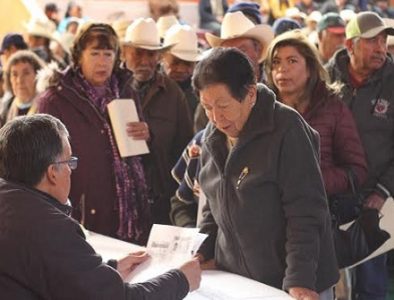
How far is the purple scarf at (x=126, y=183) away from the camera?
431 centimetres

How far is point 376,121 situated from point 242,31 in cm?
98

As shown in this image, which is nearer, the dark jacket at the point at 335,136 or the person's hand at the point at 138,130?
the dark jacket at the point at 335,136

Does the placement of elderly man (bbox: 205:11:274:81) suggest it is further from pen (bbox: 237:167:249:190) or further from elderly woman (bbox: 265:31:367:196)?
pen (bbox: 237:167:249:190)

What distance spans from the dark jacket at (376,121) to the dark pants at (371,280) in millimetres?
612

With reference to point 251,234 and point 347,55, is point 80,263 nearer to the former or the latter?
point 251,234

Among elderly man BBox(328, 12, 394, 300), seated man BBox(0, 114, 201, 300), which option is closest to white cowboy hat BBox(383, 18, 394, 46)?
elderly man BBox(328, 12, 394, 300)

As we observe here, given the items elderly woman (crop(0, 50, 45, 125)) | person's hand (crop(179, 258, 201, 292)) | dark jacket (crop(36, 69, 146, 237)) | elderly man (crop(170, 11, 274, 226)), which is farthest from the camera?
elderly woman (crop(0, 50, 45, 125))

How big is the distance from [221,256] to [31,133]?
3.57 feet

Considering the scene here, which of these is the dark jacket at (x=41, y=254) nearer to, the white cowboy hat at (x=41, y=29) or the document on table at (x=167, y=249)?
the document on table at (x=167, y=249)

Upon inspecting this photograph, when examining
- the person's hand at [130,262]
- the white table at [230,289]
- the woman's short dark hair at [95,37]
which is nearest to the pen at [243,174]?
the white table at [230,289]

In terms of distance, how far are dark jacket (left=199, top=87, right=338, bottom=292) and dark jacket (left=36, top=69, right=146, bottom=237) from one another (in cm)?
130

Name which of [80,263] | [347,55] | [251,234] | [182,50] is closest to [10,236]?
[80,263]

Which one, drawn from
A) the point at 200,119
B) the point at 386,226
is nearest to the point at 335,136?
the point at 386,226

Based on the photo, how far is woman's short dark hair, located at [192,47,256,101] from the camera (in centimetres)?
280
